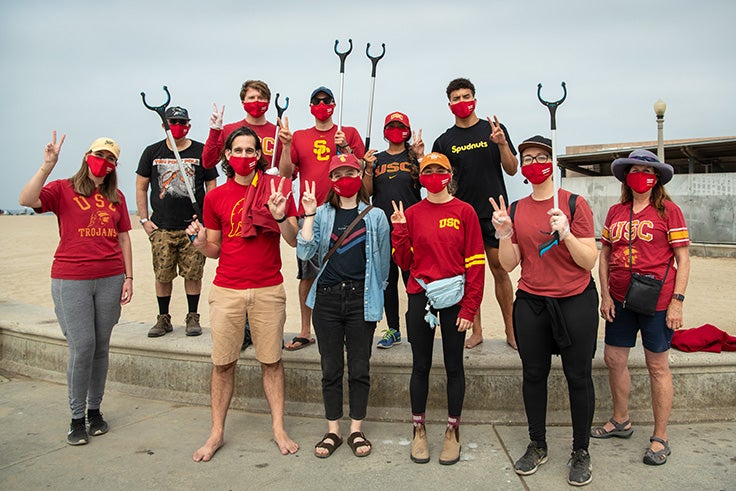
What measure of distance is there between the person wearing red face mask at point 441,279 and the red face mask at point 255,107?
180 centimetres

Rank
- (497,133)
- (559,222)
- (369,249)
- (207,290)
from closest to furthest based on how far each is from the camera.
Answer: (559,222)
(369,249)
(497,133)
(207,290)

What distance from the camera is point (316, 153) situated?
15.6ft

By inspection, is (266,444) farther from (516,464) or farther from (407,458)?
(516,464)

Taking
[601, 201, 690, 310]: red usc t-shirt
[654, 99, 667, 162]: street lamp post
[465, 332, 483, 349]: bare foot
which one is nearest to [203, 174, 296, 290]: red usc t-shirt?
[465, 332, 483, 349]: bare foot

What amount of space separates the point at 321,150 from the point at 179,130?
4.60 feet

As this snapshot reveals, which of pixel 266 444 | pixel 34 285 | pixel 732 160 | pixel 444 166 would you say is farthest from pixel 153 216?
pixel 732 160

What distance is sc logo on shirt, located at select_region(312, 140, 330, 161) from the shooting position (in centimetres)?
476

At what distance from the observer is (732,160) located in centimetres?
2419

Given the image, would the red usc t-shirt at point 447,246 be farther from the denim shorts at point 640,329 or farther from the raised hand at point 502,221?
the denim shorts at point 640,329

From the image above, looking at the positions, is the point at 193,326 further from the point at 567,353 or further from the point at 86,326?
the point at 567,353

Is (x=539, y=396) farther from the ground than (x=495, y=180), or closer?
closer

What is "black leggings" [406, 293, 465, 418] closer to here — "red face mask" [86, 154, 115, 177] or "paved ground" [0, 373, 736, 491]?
"paved ground" [0, 373, 736, 491]

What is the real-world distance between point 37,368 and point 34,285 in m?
10.1

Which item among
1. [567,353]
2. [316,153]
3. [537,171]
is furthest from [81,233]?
[567,353]
